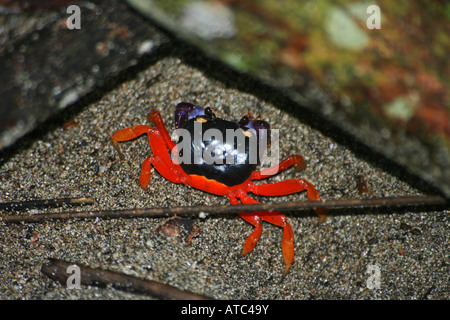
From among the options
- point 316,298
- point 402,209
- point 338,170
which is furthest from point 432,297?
point 338,170

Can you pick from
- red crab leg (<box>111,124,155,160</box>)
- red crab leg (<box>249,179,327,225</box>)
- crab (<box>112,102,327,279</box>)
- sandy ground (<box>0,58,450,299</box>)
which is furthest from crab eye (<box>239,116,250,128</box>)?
red crab leg (<box>111,124,155,160</box>)

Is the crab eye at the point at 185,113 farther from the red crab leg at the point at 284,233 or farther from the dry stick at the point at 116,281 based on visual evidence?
the dry stick at the point at 116,281

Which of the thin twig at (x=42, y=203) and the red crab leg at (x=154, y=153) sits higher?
the red crab leg at (x=154, y=153)

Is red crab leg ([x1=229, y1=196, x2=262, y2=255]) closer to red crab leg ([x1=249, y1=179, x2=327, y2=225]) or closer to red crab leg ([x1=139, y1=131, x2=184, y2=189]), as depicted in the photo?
red crab leg ([x1=249, y1=179, x2=327, y2=225])

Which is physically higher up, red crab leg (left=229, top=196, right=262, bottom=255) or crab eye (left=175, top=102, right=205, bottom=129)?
crab eye (left=175, top=102, right=205, bottom=129)

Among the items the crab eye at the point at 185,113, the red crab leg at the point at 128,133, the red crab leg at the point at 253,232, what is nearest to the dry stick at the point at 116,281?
the red crab leg at the point at 253,232
